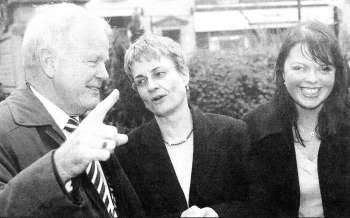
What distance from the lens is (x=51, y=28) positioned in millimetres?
1597

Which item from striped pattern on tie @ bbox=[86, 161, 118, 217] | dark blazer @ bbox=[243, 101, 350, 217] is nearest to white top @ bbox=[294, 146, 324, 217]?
dark blazer @ bbox=[243, 101, 350, 217]

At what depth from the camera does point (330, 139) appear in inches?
85.8

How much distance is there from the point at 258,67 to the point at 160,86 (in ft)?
6.58

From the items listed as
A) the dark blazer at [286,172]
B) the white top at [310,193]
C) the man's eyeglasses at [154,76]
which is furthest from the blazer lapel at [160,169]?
the white top at [310,193]

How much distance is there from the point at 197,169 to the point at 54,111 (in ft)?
2.58

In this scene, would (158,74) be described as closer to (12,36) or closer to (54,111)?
(54,111)

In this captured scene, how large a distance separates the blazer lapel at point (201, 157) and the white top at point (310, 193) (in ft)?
1.38

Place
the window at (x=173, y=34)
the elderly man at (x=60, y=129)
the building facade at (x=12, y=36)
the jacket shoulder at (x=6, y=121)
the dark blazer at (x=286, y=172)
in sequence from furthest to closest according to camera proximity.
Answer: the window at (x=173, y=34)
the building facade at (x=12, y=36)
the dark blazer at (x=286, y=172)
the jacket shoulder at (x=6, y=121)
the elderly man at (x=60, y=129)

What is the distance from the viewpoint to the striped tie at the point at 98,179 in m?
1.63

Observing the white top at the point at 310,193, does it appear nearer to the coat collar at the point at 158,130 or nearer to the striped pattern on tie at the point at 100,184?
the coat collar at the point at 158,130

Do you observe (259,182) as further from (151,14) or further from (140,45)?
(151,14)

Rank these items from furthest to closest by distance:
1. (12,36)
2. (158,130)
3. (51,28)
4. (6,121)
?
(12,36), (158,130), (51,28), (6,121)

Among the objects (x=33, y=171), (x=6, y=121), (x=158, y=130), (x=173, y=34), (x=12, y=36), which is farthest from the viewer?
(x=173, y=34)

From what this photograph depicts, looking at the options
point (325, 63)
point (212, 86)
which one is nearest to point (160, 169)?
point (325, 63)
